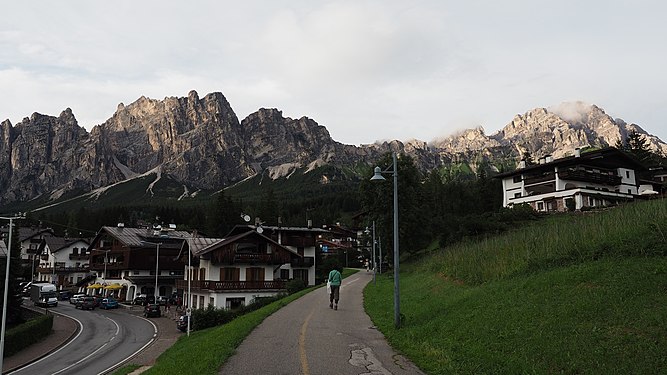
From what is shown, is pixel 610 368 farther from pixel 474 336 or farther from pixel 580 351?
pixel 474 336

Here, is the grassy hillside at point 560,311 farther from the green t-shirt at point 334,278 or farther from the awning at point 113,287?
the awning at point 113,287

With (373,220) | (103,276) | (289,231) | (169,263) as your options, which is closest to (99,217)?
(103,276)

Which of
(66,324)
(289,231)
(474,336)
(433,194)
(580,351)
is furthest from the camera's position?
(433,194)

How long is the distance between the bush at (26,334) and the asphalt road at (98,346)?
2818 mm

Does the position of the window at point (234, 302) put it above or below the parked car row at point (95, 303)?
above

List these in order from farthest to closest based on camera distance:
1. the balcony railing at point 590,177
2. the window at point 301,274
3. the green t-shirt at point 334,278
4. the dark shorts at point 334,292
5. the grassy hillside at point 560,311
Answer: the window at point 301,274
the balcony railing at point 590,177
the dark shorts at point 334,292
the green t-shirt at point 334,278
the grassy hillside at point 560,311

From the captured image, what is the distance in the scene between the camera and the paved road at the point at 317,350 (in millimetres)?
12086

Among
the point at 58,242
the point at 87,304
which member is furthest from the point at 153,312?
the point at 58,242

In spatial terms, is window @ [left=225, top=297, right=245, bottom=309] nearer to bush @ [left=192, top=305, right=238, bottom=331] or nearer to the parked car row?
bush @ [left=192, top=305, right=238, bottom=331]

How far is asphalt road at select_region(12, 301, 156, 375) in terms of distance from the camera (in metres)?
30.6

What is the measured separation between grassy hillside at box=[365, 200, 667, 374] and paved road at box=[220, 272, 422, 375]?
76 cm

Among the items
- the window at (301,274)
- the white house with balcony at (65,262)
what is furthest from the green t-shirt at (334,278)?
the white house with balcony at (65,262)

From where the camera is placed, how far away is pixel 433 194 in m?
98.4

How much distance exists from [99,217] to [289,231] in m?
109
